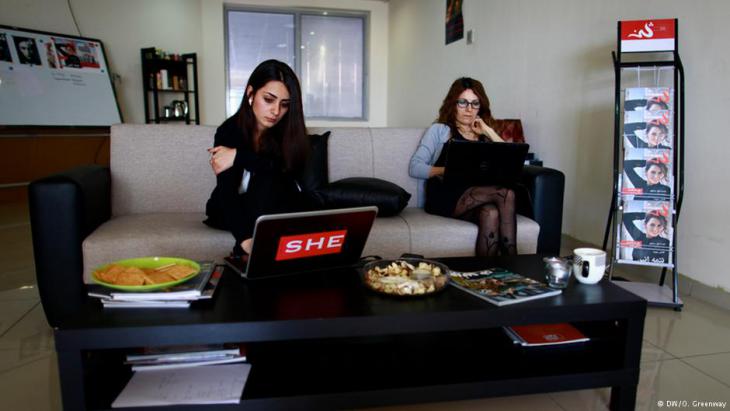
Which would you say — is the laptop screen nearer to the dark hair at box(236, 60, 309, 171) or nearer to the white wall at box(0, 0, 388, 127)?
the dark hair at box(236, 60, 309, 171)

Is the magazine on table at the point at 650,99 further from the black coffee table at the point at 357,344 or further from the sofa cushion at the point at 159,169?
the sofa cushion at the point at 159,169

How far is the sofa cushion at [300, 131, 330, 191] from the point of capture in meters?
2.26

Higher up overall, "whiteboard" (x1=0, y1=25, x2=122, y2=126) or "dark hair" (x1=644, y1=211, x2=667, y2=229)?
"whiteboard" (x1=0, y1=25, x2=122, y2=126)

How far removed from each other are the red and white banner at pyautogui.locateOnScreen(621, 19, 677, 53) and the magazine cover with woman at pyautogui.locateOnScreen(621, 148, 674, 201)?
0.47 meters

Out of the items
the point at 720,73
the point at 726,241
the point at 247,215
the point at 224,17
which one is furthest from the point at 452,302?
the point at 224,17

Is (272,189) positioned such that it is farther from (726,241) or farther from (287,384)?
(726,241)

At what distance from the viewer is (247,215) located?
69.2 inches

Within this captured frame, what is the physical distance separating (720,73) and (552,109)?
1219mm

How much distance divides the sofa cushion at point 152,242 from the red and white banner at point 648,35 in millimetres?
1987

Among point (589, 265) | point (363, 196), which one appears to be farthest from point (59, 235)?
point (589, 265)

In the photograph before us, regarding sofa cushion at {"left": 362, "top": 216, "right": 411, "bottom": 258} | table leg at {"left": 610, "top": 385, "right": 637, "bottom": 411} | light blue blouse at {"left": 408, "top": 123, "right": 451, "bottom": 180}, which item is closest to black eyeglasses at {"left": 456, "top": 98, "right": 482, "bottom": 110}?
light blue blouse at {"left": 408, "top": 123, "right": 451, "bottom": 180}

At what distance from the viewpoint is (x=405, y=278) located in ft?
4.12

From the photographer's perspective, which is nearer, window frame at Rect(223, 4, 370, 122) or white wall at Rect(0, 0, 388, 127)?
white wall at Rect(0, 0, 388, 127)

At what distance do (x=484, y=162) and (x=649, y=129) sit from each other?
0.78m
